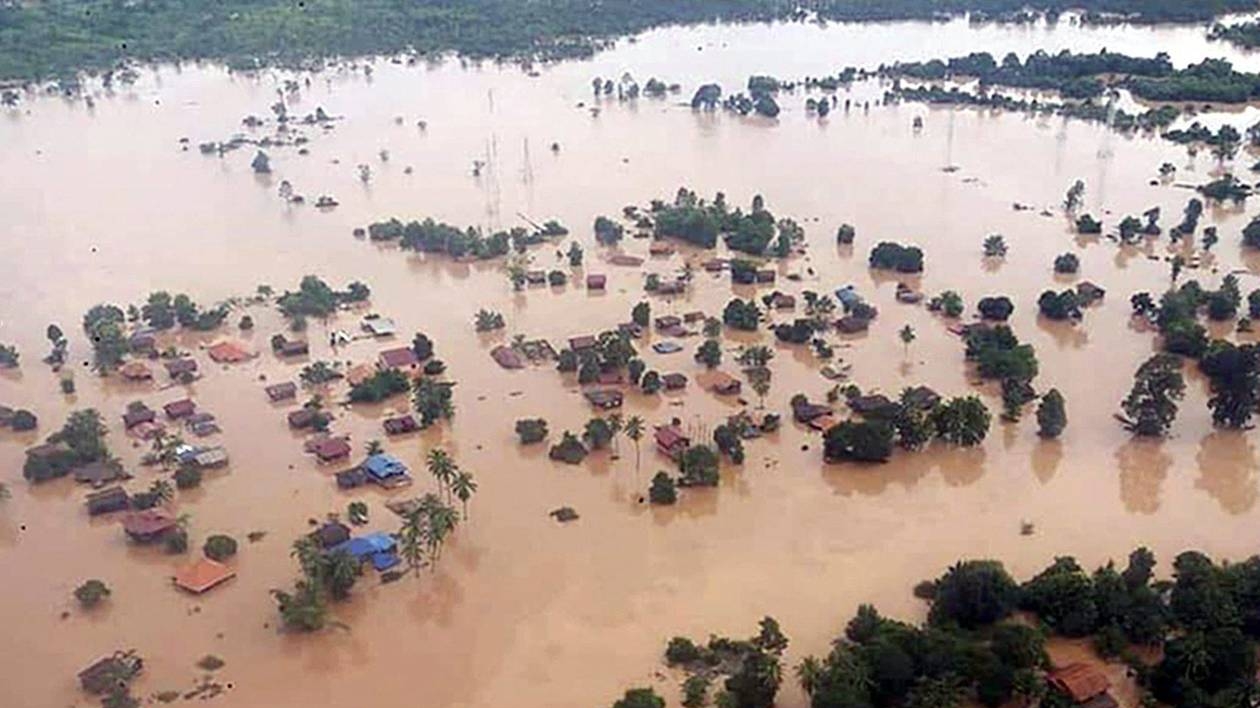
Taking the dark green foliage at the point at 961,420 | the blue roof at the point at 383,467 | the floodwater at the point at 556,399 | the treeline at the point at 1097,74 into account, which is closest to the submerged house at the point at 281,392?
the floodwater at the point at 556,399

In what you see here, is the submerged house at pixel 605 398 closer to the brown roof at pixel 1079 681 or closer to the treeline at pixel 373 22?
the brown roof at pixel 1079 681

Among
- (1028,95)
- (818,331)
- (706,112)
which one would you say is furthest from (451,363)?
(1028,95)

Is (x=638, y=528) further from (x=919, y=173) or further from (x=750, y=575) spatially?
(x=919, y=173)

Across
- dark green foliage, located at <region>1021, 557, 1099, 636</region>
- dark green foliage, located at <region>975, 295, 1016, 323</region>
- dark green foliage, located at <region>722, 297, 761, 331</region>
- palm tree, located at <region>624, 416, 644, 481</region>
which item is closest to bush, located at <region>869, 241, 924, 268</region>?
dark green foliage, located at <region>975, 295, 1016, 323</region>

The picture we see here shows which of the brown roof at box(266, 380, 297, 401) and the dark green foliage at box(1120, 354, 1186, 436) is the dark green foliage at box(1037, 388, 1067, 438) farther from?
the brown roof at box(266, 380, 297, 401)

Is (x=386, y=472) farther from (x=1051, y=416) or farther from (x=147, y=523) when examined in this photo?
(x=1051, y=416)

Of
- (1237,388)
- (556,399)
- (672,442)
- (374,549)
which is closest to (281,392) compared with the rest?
(556,399)
